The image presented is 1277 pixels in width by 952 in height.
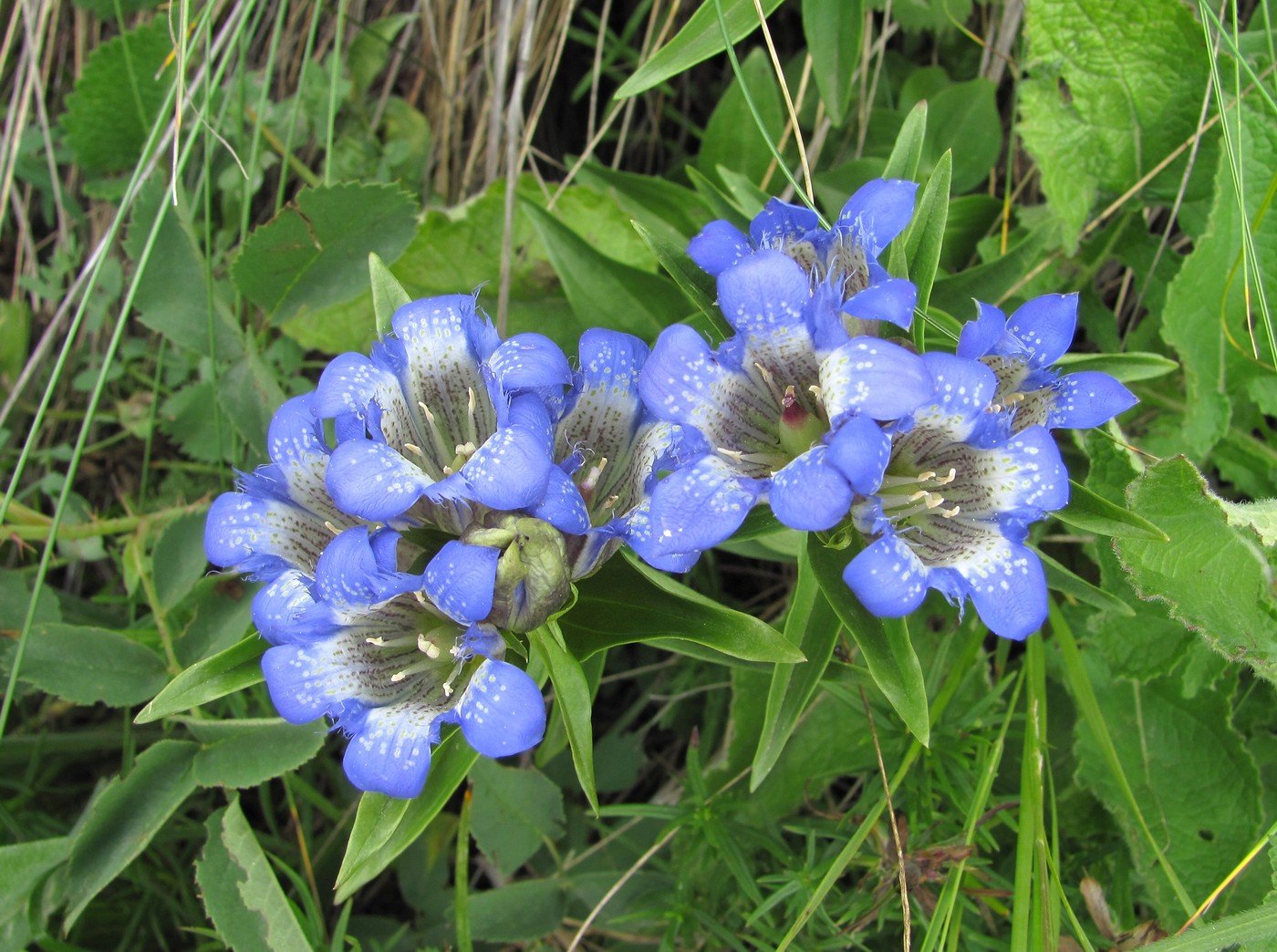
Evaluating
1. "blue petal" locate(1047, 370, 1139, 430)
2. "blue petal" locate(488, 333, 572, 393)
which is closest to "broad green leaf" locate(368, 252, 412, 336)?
"blue petal" locate(488, 333, 572, 393)

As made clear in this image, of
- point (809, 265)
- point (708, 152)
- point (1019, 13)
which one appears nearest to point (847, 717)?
point (809, 265)

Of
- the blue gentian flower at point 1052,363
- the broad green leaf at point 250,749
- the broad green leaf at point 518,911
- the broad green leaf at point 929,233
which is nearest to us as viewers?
the blue gentian flower at point 1052,363

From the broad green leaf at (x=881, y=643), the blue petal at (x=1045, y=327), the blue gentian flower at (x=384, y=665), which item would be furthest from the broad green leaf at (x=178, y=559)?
the blue petal at (x=1045, y=327)

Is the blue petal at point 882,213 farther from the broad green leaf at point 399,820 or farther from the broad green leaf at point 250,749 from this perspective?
the broad green leaf at point 250,749

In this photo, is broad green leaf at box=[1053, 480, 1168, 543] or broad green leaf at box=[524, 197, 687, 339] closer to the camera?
broad green leaf at box=[1053, 480, 1168, 543]

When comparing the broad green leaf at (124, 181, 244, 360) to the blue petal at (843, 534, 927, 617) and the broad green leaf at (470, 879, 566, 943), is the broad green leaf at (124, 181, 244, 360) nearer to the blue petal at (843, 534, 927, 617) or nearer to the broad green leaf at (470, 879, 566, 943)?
the broad green leaf at (470, 879, 566, 943)

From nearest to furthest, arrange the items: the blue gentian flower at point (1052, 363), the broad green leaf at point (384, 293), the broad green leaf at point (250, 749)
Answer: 1. the blue gentian flower at point (1052, 363)
2. the broad green leaf at point (384, 293)
3. the broad green leaf at point (250, 749)
